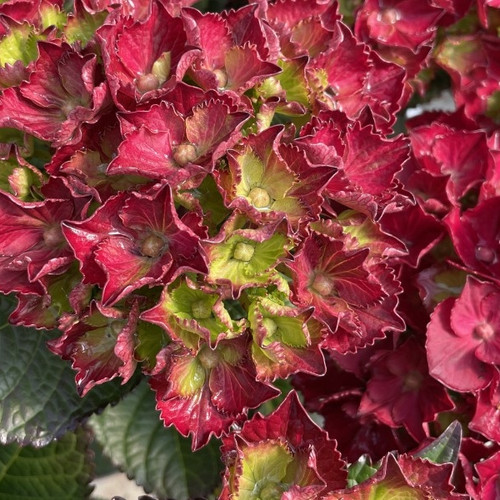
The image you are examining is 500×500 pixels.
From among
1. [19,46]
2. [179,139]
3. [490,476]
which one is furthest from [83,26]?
[490,476]

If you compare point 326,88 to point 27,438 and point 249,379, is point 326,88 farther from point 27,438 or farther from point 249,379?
point 27,438

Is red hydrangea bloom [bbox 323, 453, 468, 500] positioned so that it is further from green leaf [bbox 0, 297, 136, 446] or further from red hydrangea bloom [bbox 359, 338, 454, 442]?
green leaf [bbox 0, 297, 136, 446]

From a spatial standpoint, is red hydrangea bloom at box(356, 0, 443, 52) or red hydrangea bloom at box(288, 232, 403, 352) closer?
red hydrangea bloom at box(288, 232, 403, 352)

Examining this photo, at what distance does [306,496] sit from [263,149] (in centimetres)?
30

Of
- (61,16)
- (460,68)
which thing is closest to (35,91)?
(61,16)

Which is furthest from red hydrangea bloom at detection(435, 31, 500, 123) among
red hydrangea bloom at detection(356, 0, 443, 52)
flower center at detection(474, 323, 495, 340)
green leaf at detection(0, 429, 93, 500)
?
green leaf at detection(0, 429, 93, 500)

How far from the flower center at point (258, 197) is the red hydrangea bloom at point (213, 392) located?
0.13 m

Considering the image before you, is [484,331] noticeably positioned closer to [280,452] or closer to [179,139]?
[280,452]

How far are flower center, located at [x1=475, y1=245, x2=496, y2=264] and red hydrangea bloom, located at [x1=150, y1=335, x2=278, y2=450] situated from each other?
1.02ft

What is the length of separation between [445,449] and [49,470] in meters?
0.63

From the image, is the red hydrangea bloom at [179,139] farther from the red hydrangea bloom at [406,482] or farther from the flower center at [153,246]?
the red hydrangea bloom at [406,482]

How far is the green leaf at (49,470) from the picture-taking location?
112 centimetres

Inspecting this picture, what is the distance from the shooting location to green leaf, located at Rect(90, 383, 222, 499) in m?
1.06

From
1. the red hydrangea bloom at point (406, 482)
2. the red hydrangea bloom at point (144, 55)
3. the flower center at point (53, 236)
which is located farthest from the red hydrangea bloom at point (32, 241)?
the red hydrangea bloom at point (406, 482)
